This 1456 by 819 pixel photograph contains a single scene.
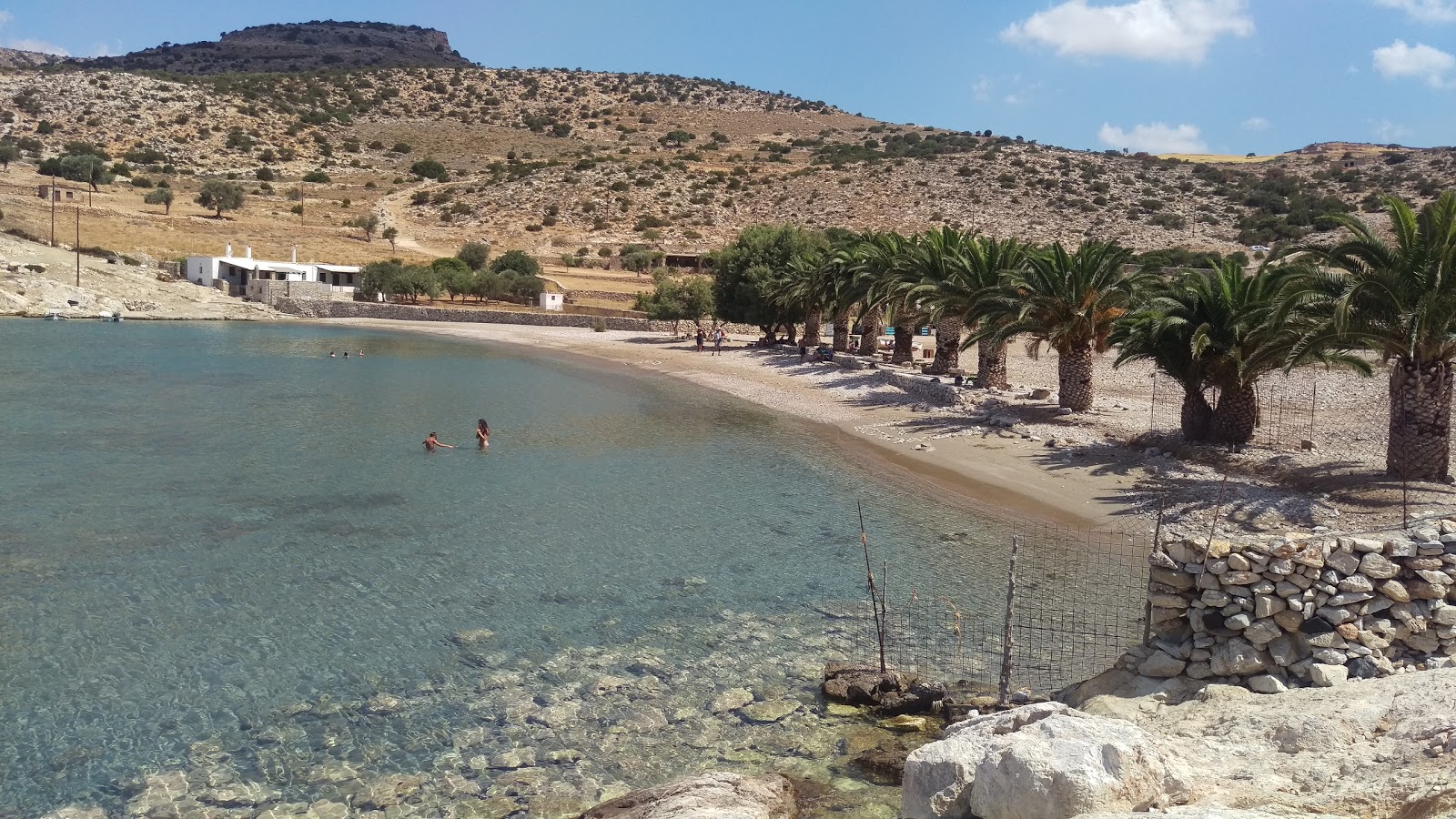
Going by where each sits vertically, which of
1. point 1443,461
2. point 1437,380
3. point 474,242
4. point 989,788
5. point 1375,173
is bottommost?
point 989,788

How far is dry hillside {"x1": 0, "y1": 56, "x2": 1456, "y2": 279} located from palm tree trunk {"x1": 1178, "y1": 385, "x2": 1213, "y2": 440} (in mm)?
53166

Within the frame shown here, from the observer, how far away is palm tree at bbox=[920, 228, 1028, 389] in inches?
1220

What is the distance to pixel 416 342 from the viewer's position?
57.7 meters

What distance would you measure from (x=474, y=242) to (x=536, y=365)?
3941 cm

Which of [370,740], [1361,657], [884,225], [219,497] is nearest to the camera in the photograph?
[1361,657]

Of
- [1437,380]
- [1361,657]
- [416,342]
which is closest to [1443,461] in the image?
[1437,380]

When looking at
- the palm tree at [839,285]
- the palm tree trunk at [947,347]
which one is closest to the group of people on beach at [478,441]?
the palm tree trunk at [947,347]

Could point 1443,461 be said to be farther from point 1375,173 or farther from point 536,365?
point 1375,173

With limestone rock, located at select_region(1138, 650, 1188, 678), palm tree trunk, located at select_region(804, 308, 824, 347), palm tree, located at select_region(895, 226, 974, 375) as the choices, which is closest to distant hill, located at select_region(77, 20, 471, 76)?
palm tree trunk, located at select_region(804, 308, 824, 347)

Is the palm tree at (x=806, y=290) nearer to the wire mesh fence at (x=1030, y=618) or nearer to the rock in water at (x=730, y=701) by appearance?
the wire mesh fence at (x=1030, y=618)

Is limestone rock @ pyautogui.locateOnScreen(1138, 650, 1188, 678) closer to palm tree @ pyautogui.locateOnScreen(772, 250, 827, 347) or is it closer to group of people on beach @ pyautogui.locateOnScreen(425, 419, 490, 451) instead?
group of people on beach @ pyautogui.locateOnScreen(425, 419, 490, 451)

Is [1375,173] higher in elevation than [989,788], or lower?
higher

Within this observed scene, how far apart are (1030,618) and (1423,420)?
944 centimetres

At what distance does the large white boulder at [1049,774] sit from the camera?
568 centimetres
